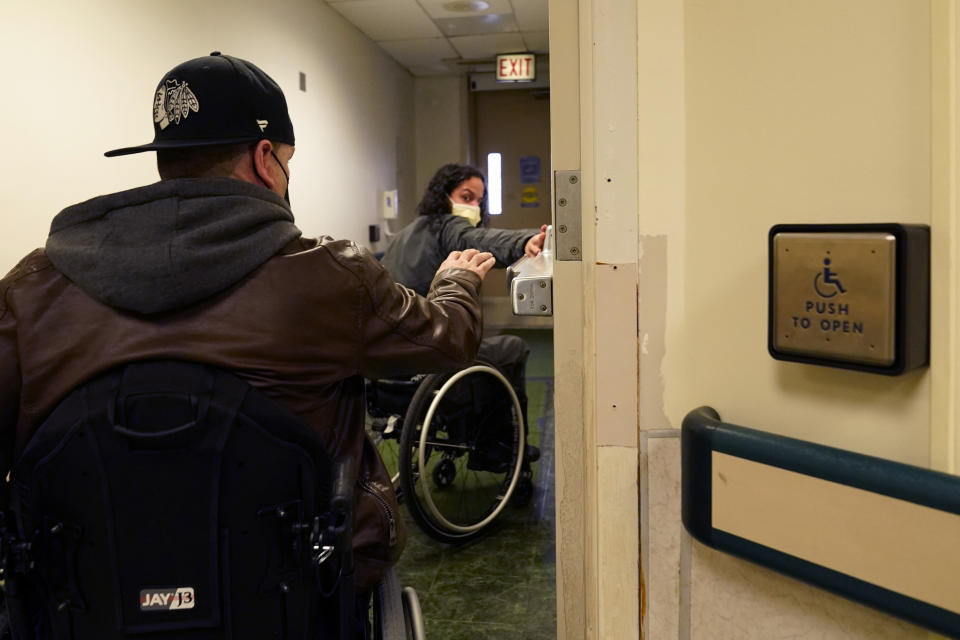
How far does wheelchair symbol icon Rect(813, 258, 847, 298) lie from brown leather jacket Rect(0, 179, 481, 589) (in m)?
0.60

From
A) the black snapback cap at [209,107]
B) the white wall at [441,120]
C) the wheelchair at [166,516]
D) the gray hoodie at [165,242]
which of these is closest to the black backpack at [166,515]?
the wheelchair at [166,516]

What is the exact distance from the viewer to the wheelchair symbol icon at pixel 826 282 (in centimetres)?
69

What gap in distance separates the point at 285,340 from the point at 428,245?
2.01m

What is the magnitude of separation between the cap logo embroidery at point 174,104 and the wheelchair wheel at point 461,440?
4.80 feet

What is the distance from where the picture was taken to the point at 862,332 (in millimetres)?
671

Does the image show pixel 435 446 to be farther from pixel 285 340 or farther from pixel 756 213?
pixel 756 213

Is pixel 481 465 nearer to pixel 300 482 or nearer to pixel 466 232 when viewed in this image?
pixel 466 232

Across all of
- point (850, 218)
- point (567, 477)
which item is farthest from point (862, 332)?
point (567, 477)

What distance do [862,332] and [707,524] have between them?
10.9 inches

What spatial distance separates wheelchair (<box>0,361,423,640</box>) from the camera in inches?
34.6

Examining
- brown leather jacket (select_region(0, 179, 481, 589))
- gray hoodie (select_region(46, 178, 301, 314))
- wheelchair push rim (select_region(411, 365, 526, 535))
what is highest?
gray hoodie (select_region(46, 178, 301, 314))

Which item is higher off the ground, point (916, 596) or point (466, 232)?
point (466, 232)

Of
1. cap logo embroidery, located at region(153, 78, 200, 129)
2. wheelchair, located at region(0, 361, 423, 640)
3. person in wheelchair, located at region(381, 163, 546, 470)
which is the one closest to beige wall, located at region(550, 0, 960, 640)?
wheelchair, located at region(0, 361, 423, 640)

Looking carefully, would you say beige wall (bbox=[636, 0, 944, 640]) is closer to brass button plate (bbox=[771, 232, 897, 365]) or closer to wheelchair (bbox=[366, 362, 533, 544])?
brass button plate (bbox=[771, 232, 897, 365])
